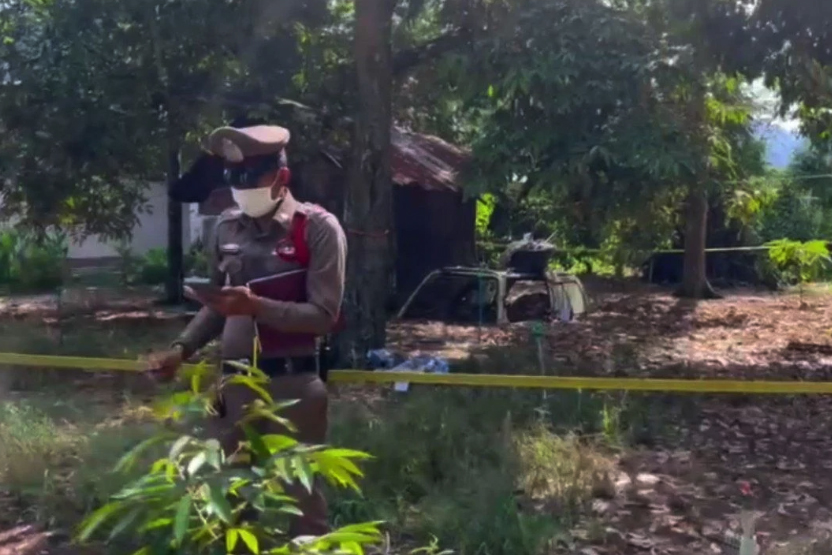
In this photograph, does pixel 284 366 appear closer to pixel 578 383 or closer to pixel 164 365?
pixel 164 365

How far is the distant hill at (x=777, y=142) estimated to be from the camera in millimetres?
18062

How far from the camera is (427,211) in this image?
58.7 ft

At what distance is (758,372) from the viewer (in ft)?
35.7

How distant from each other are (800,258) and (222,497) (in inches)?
753

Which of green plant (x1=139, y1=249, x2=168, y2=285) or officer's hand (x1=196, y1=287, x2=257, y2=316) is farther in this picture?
green plant (x1=139, y1=249, x2=168, y2=285)

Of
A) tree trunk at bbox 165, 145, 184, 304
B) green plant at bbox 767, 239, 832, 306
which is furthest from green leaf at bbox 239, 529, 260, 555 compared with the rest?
green plant at bbox 767, 239, 832, 306

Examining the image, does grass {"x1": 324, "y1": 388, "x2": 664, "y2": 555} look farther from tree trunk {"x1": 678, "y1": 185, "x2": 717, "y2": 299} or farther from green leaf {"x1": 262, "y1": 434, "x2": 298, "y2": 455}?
tree trunk {"x1": 678, "y1": 185, "x2": 717, "y2": 299}

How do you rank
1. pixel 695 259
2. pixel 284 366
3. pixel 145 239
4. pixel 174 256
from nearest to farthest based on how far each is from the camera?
pixel 284 366
pixel 174 256
pixel 695 259
pixel 145 239

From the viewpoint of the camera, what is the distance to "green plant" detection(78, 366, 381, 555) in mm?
2639

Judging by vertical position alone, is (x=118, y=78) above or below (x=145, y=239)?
above

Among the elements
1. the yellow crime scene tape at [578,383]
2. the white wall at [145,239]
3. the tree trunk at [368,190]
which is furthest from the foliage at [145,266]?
the yellow crime scene tape at [578,383]

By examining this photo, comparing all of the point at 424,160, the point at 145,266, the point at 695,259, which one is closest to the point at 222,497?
the point at 424,160

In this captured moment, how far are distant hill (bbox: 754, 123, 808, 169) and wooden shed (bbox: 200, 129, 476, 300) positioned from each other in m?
4.22

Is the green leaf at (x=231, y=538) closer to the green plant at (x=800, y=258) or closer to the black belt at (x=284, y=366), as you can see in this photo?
the black belt at (x=284, y=366)
